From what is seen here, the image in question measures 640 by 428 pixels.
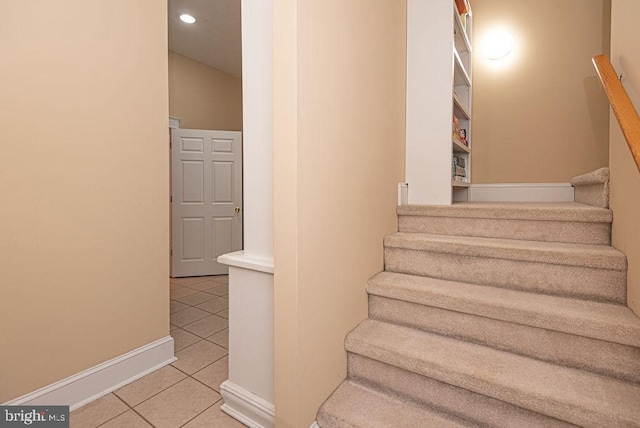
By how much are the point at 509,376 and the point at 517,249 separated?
2.07ft

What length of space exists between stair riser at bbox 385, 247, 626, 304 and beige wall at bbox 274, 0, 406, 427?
0.27m

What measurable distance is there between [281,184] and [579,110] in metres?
3.11

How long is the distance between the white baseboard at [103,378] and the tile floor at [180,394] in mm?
43

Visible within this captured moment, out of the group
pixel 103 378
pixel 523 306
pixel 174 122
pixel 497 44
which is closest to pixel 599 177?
pixel 523 306

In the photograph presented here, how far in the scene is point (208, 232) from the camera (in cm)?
442

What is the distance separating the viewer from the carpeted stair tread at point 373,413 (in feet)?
3.98

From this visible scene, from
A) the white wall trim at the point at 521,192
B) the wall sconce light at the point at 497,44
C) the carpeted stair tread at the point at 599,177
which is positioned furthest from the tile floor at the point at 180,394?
the wall sconce light at the point at 497,44

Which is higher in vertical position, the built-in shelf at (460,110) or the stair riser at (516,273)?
the built-in shelf at (460,110)

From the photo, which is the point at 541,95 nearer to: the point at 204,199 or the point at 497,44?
the point at 497,44

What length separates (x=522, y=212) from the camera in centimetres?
176

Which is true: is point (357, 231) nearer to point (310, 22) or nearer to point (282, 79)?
point (282, 79)

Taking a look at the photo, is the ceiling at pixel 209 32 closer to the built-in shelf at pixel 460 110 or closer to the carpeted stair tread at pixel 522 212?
the built-in shelf at pixel 460 110

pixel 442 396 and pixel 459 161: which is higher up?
pixel 459 161

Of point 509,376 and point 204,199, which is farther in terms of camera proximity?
point 204,199
